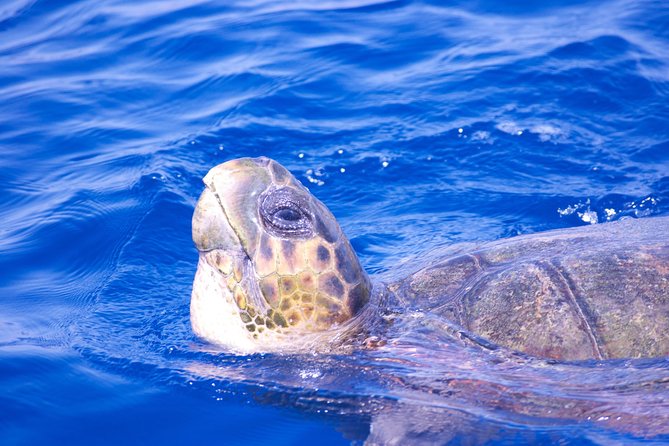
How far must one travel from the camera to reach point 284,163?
316 inches

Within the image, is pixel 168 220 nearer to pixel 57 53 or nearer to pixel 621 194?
pixel 621 194

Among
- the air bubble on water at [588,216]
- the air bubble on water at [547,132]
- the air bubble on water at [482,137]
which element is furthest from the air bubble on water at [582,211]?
the air bubble on water at [482,137]

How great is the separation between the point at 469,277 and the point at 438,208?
2797 millimetres

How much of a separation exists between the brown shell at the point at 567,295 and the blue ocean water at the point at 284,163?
18 cm

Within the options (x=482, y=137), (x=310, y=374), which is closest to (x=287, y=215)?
(x=310, y=374)

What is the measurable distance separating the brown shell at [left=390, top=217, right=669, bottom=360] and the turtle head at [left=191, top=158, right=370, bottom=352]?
21.4 inches

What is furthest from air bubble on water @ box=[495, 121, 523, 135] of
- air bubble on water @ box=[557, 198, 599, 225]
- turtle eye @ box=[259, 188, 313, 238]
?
turtle eye @ box=[259, 188, 313, 238]

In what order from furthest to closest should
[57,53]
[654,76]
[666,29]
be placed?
[57,53]
[666,29]
[654,76]

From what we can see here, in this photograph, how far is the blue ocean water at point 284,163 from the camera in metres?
4.24

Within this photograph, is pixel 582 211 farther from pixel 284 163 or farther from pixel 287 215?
pixel 287 215

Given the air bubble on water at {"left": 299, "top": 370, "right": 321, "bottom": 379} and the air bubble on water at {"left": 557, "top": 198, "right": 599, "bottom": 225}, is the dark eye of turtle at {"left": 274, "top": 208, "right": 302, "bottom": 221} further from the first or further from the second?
the air bubble on water at {"left": 557, "top": 198, "right": 599, "bottom": 225}

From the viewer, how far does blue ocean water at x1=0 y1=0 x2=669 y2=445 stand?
424 cm

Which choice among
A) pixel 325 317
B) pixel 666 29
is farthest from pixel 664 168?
pixel 325 317

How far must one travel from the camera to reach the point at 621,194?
714cm
